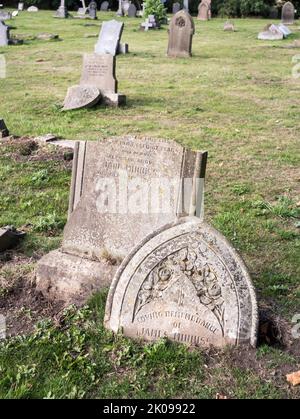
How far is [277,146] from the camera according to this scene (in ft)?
27.2

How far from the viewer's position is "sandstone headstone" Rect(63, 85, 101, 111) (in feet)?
34.6

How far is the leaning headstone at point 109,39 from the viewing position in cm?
1761

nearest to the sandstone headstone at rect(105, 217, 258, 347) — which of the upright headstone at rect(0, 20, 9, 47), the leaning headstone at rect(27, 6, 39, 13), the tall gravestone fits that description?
the upright headstone at rect(0, 20, 9, 47)

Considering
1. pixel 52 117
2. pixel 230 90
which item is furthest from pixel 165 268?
pixel 230 90

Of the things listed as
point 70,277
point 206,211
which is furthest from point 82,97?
point 70,277

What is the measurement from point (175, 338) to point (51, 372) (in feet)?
2.71

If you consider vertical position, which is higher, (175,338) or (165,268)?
(165,268)

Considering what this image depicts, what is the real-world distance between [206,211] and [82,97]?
5.57 metres

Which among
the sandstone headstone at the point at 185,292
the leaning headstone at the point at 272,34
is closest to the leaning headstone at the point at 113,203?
the sandstone headstone at the point at 185,292

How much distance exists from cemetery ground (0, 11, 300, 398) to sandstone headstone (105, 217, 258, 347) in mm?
116

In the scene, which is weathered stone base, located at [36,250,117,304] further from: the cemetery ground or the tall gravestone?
the tall gravestone

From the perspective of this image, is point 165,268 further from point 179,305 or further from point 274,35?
point 274,35

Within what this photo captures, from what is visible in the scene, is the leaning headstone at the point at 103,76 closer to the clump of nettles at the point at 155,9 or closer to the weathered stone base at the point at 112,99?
the weathered stone base at the point at 112,99

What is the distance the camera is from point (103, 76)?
10.8 metres
